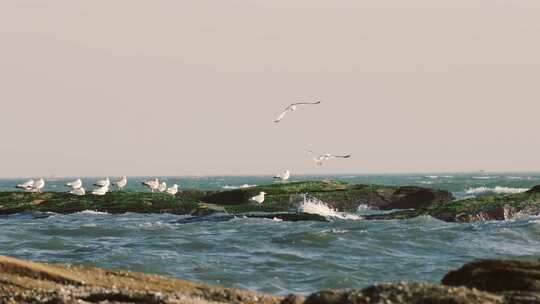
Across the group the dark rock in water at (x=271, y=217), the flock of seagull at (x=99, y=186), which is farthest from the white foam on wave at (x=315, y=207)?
the flock of seagull at (x=99, y=186)

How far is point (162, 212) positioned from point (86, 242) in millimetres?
18406

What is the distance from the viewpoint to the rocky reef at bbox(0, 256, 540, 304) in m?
13.7

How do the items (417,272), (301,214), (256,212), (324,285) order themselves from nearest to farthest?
(324,285), (417,272), (301,214), (256,212)

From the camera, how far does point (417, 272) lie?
28.3 metres

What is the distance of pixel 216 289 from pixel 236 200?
45960mm

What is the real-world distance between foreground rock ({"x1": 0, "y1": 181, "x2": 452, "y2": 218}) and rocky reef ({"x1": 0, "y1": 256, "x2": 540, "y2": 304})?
123 feet

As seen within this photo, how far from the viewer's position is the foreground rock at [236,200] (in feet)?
191

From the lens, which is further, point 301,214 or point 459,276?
point 301,214

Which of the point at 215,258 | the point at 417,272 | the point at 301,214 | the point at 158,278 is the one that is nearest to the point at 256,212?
the point at 301,214

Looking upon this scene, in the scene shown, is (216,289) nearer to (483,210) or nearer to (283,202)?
(483,210)

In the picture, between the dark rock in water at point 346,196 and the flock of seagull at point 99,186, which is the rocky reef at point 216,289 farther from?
the flock of seagull at point 99,186

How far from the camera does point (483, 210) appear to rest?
4909 cm

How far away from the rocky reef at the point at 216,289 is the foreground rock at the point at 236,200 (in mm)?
37504

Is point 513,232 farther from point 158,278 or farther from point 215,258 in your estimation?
point 158,278
